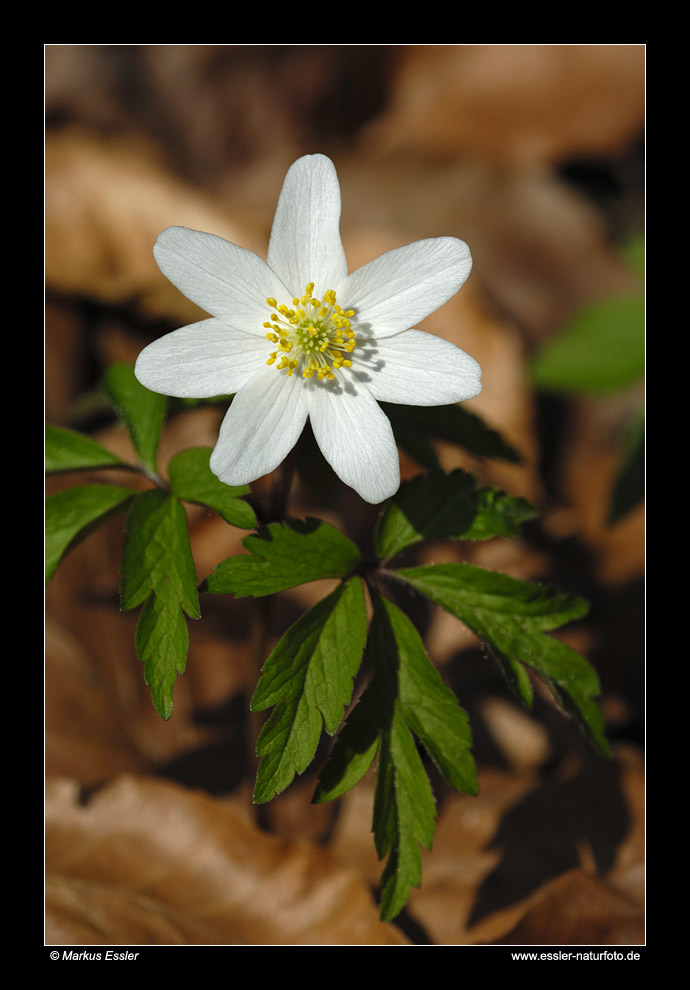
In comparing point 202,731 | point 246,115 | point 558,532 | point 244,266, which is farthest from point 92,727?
point 246,115

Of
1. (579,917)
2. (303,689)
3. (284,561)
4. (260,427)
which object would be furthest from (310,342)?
(579,917)

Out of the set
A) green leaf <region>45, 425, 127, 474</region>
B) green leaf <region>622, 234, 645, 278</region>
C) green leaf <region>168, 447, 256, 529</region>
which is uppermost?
green leaf <region>622, 234, 645, 278</region>

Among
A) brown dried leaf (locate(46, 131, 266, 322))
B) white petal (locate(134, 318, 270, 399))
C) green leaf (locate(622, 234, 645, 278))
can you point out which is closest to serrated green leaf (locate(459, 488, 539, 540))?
white petal (locate(134, 318, 270, 399))

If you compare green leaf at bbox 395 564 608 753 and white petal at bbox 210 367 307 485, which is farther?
green leaf at bbox 395 564 608 753

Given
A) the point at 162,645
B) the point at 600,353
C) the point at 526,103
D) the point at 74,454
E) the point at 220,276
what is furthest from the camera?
the point at 526,103

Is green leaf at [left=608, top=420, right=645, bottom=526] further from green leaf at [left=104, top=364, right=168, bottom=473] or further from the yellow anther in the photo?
green leaf at [left=104, top=364, right=168, bottom=473]

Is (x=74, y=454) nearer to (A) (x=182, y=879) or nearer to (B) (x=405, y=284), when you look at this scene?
(B) (x=405, y=284)

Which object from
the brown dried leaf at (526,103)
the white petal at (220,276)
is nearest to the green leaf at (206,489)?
the white petal at (220,276)

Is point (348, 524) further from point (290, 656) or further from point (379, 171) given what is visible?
point (379, 171)
